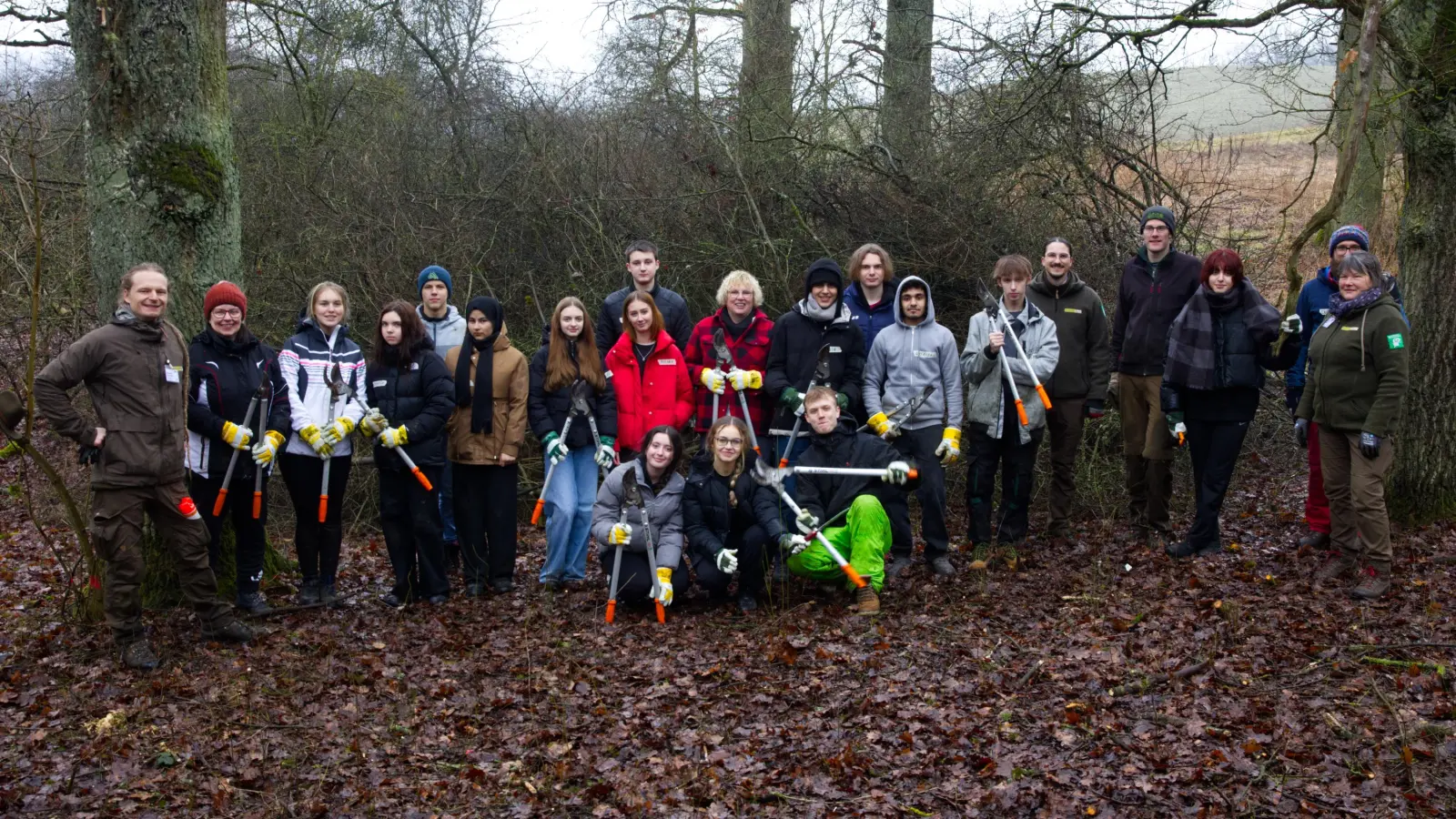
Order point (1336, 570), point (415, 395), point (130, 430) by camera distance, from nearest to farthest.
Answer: point (130, 430)
point (1336, 570)
point (415, 395)

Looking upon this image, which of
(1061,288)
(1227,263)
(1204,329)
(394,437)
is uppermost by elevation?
(1227,263)

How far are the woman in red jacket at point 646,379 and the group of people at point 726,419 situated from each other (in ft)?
0.04

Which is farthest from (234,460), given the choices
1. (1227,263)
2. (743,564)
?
(1227,263)

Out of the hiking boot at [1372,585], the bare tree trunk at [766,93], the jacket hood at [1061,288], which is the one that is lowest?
the hiking boot at [1372,585]

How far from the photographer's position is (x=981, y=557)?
22.9 feet

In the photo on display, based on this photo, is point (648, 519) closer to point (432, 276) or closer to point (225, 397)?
point (432, 276)

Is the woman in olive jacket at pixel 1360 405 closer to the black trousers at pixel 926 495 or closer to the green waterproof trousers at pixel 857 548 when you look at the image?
the black trousers at pixel 926 495

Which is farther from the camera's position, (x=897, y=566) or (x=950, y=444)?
(x=897, y=566)

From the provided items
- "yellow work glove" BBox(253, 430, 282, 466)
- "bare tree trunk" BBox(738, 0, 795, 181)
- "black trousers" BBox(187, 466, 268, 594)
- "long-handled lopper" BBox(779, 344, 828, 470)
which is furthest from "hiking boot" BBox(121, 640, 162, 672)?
"bare tree trunk" BBox(738, 0, 795, 181)

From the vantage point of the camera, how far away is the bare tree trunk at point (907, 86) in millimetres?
9805

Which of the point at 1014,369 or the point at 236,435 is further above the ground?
the point at 1014,369

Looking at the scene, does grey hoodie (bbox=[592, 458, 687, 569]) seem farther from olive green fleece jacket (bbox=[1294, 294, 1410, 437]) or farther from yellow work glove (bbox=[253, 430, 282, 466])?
olive green fleece jacket (bbox=[1294, 294, 1410, 437])

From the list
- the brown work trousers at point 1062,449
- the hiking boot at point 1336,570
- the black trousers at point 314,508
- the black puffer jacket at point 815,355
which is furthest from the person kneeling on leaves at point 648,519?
the hiking boot at point 1336,570

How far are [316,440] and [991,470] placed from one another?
400 cm
